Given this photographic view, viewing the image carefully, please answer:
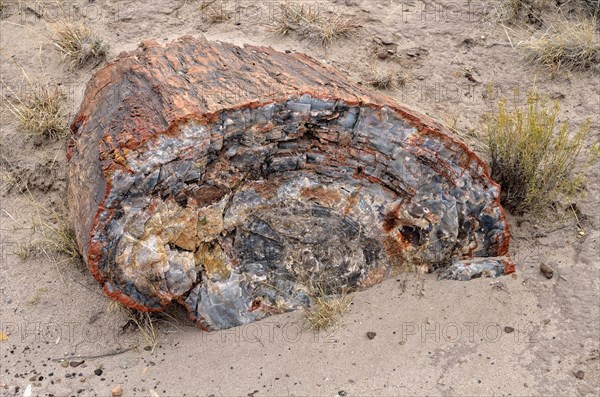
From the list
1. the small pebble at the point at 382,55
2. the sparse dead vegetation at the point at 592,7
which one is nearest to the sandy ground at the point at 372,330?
the small pebble at the point at 382,55

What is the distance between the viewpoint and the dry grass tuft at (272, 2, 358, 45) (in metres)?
6.09

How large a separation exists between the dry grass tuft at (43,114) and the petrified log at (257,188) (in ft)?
4.14

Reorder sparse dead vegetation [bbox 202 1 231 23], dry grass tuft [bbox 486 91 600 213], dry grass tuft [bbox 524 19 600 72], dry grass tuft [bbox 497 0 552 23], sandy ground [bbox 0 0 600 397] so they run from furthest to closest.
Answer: sparse dead vegetation [bbox 202 1 231 23]
dry grass tuft [bbox 497 0 552 23]
dry grass tuft [bbox 524 19 600 72]
dry grass tuft [bbox 486 91 600 213]
sandy ground [bbox 0 0 600 397]

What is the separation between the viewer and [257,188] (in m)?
4.31

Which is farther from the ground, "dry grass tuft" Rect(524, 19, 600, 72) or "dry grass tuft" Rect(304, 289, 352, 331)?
"dry grass tuft" Rect(524, 19, 600, 72)

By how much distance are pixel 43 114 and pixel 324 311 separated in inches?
118

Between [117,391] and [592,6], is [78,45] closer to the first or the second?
[117,391]

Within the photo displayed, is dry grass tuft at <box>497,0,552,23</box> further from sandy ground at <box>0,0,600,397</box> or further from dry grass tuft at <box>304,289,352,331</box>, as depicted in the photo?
dry grass tuft at <box>304,289,352,331</box>

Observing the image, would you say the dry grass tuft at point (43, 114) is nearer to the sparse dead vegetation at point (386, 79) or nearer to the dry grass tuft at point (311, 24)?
the dry grass tuft at point (311, 24)

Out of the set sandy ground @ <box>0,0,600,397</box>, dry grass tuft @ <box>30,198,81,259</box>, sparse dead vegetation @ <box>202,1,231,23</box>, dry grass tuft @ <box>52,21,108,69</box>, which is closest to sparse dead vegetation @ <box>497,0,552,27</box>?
sandy ground @ <box>0,0,600,397</box>

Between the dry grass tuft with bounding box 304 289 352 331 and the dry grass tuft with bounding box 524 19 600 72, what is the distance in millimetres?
2670

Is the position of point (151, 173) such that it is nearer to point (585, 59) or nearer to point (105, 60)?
point (105, 60)

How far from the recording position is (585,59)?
5.54 metres

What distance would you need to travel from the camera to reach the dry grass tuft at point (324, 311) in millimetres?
4227
